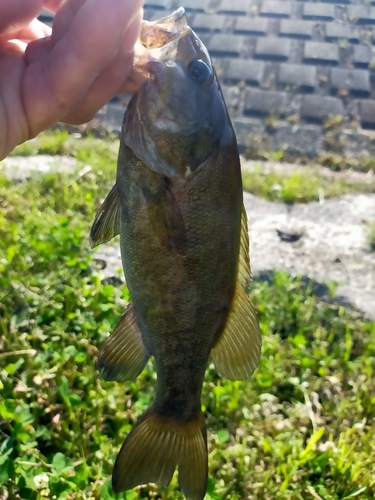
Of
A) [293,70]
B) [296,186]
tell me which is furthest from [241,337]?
[293,70]

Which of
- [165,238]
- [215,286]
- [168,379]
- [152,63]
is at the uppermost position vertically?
[152,63]

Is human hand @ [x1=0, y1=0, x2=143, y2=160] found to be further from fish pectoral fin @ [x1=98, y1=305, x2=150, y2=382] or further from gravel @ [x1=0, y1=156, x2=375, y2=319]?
gravel @ [x1=0, y1=156, x2=375, y2=319]

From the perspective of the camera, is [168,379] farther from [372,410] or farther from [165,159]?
A: [372,410]

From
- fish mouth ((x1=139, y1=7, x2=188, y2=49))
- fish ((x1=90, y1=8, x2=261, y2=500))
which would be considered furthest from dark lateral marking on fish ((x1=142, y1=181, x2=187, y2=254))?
fish mouth ((x1=139, y1=7, x2=188, y2=49))

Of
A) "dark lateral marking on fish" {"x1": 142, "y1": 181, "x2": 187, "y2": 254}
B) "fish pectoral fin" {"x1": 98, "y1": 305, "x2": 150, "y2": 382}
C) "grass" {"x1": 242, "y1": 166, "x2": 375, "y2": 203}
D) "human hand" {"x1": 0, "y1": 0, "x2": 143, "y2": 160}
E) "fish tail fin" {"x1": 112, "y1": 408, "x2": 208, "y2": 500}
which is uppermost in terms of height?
"human hand" {"x1": 0, "y1": 0, "x2": 143, "y2": 160}

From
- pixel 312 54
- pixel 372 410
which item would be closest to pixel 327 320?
pixel 372 410

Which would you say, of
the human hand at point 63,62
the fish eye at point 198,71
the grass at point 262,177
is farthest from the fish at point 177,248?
the grass at point 262,177

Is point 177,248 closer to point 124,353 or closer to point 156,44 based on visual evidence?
point 124,353
